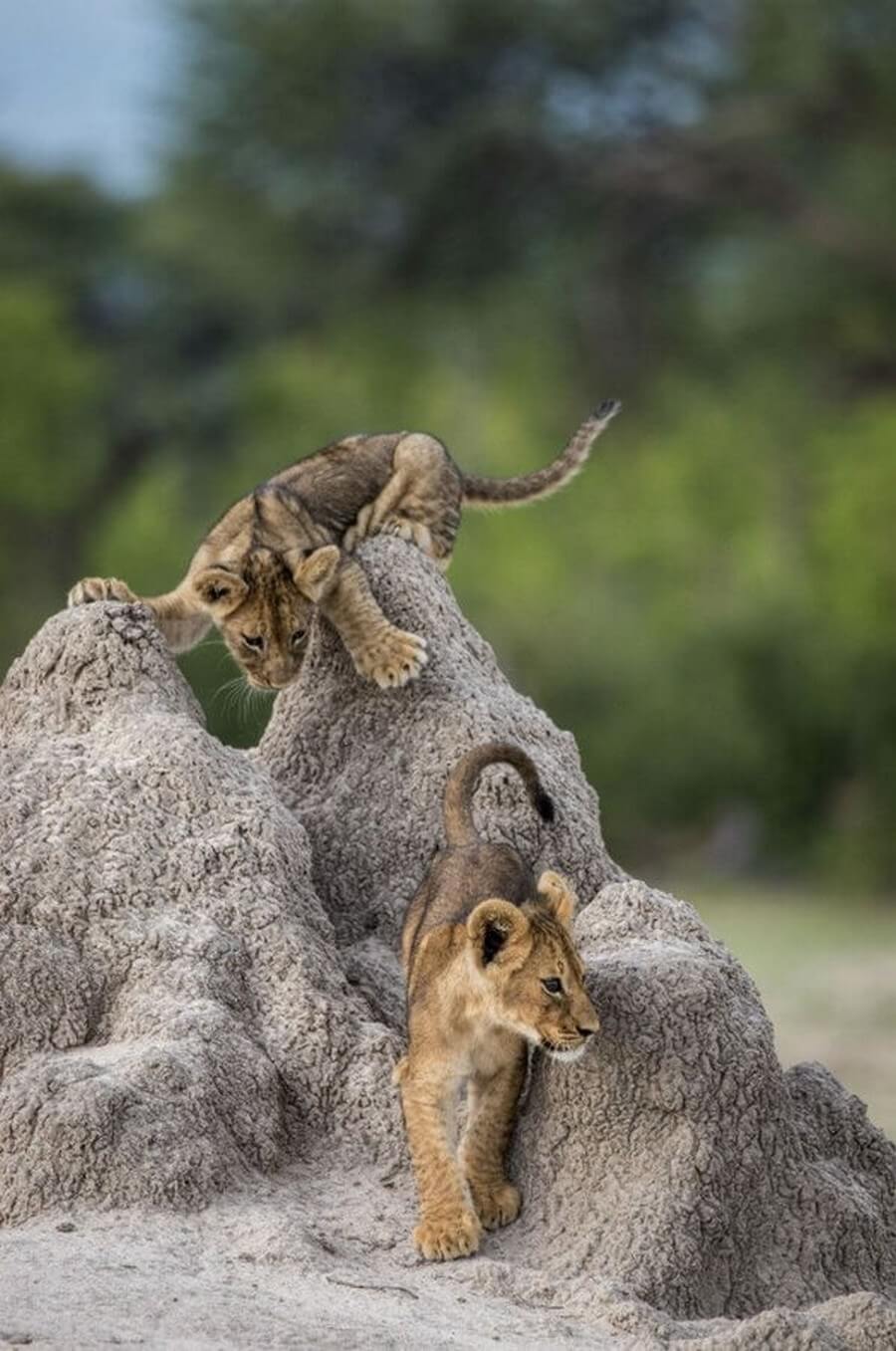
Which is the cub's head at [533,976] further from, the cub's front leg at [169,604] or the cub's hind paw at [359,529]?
the cub's hind paw at [359,529]

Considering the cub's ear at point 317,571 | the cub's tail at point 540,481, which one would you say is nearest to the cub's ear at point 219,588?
the cub's ear at point 317,571

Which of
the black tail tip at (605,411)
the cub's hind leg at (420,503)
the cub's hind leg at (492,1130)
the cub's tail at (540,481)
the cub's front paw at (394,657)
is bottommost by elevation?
the cub's hind leg at (492,1130)

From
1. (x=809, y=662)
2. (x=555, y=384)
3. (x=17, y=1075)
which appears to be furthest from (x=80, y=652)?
A: (x=555, y=384)

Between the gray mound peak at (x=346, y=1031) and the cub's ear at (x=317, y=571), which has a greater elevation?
the cub's ear at (x=317, y=571)

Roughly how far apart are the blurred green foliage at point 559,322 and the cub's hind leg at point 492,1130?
26855 millimetres

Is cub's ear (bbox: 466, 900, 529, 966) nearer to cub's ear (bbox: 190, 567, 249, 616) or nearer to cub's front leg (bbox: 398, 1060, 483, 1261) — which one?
cub's front leg (bbox: 398, 1060, 483, 1261)

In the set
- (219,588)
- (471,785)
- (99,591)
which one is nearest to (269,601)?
(219,588)

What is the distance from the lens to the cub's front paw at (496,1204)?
7391mm

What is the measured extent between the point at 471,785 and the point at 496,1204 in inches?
46.3

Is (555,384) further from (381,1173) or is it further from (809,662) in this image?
(381,1173)

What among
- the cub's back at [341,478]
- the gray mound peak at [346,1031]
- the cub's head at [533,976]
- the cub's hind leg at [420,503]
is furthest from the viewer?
the cub's hind leg at [420,503]

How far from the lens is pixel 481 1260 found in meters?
7.11

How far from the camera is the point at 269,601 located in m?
8.86

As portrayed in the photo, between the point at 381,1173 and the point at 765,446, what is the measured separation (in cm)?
3765
